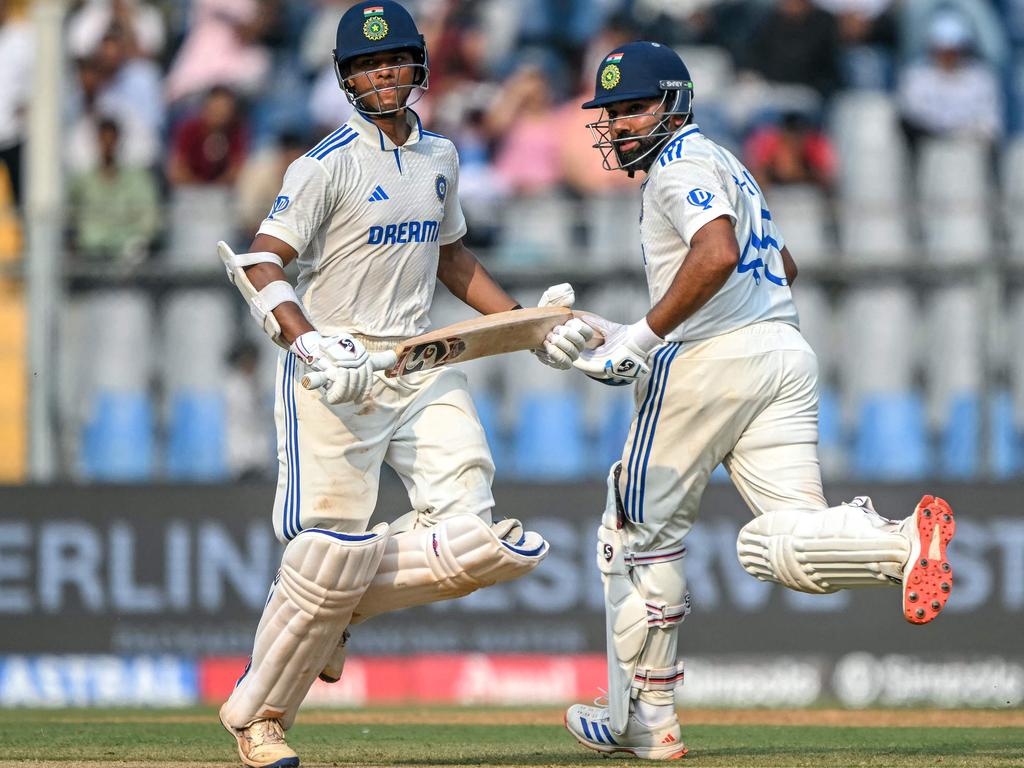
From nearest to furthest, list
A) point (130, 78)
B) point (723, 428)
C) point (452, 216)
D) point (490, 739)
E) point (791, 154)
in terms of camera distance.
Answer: point (723, 428) < point (452, 216) < point (490, 739) < point (791, 154) < point (130, 78)

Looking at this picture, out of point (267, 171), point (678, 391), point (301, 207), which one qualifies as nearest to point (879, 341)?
point (267, 171)

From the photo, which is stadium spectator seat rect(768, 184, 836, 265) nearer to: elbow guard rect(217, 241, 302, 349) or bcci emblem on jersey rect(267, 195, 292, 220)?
bcci emblem on jersey rect(267, 195, 292, 220)

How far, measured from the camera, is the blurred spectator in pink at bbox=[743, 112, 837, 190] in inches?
442

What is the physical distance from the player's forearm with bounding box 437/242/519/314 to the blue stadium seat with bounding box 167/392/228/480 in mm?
4137

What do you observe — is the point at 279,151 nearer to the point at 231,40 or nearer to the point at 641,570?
the point at 231,40

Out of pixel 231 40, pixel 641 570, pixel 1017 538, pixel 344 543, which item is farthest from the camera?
pixel 231 40

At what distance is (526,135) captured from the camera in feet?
38.1

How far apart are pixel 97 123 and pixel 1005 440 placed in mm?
6434

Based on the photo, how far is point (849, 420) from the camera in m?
9.91

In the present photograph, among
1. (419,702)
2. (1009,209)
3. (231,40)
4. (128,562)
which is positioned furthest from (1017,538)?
(231,40)

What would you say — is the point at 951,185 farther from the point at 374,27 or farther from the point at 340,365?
the point at 340,365

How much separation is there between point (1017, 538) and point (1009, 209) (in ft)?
6.27

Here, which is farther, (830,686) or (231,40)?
(231,40)

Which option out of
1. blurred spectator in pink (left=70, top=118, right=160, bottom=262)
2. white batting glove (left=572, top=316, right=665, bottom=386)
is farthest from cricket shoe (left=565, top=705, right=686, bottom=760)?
blurred spectator in pink (left=70, top=118, right=160, bottom=262)
